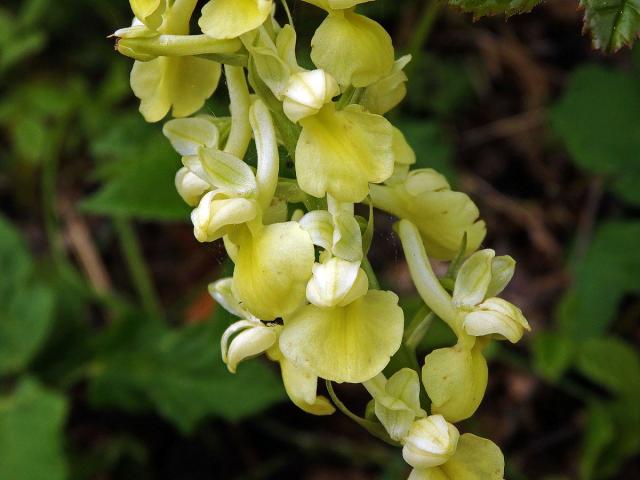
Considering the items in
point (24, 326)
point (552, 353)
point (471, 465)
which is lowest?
point (24, 326)

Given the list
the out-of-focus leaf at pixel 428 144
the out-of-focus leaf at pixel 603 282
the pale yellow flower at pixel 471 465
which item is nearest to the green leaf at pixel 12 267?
the out-of-focus leaf at pixel 428 144

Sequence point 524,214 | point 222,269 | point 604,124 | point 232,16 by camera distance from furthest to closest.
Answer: point 524,214, point 604,124, point 222,269, point 232,16

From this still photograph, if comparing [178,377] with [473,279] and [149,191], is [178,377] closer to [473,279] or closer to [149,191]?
[149,191]

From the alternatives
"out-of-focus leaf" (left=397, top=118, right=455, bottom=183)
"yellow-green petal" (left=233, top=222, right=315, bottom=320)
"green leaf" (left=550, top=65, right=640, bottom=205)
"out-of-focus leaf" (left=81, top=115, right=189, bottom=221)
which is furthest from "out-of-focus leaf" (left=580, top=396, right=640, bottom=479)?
"yellow-green petal" (left=233, top=222, right=315, bottom=320)

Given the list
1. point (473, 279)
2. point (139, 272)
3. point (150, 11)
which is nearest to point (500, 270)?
point (473, 279)

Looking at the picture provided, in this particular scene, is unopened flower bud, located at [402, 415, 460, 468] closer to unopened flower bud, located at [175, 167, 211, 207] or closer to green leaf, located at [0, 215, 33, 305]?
unopened flower bud, located at [175, 167, 211, 207]

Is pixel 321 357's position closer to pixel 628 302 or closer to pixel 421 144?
pixel 421 144

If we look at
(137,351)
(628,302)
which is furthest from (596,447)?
(137,351)
